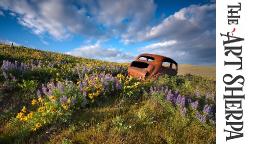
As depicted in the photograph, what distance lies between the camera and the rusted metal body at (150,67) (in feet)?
47.8

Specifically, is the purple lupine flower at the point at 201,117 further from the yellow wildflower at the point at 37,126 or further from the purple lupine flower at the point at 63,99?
the yellow wildflower at the point at 37,126

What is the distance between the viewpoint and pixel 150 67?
1471 centimetres

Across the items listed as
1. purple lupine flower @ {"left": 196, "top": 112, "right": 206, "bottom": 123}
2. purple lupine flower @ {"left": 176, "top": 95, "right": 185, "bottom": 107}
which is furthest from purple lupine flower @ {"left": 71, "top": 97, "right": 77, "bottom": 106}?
purple lupine flower @ {"left": 196, "top": 112, "right": 206, "bottom": 123}

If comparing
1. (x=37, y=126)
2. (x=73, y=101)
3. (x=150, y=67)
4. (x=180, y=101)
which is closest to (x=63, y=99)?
(x=73, y=101)

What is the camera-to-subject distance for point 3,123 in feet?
31.4

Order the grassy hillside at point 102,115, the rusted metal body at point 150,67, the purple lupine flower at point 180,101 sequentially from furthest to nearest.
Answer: the rusted metal body at point 150,67
the purple lupine flower at point 180,101
the grassy hillside at point 102,115

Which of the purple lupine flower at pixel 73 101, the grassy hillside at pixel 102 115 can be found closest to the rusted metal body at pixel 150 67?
the grassy hillside at pixel 102 115

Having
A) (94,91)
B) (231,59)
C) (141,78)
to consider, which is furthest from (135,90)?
(231,59)

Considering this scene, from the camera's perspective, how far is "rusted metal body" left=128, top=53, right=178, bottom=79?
14.6 meters

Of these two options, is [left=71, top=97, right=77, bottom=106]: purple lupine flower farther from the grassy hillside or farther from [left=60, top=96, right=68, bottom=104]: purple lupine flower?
[left=60, top=96, right=68, bottom=104]: purple lupine flower

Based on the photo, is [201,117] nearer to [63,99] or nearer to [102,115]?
[102,115]

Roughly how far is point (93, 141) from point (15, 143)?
6.33ft

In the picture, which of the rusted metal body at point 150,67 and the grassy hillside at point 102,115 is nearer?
the grassy hillside at point 102,115

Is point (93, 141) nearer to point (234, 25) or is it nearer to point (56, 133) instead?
point (56, 133)
